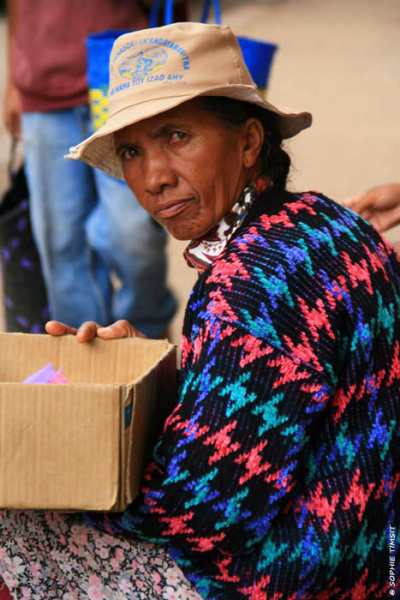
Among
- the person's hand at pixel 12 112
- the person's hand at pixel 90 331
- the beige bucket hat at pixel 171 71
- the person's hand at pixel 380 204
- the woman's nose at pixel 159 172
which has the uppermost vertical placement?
the beige bucket hat at pixel 171 71

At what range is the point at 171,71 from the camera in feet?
6.25

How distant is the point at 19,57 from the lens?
3.75 meters

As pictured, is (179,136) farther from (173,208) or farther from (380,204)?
(380,204)

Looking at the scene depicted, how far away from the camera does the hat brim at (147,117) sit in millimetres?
1867

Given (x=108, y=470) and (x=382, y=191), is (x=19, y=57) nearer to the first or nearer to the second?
(x=382, y=191)

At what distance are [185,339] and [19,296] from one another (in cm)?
239

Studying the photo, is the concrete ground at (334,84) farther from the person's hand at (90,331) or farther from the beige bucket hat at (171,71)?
the beige bucket hat at (171,71)

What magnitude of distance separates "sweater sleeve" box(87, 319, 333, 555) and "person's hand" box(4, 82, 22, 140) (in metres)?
2.83

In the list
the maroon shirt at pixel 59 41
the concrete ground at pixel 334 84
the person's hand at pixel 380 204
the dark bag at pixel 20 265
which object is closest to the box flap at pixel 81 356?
the person's hand at pixel 380 204

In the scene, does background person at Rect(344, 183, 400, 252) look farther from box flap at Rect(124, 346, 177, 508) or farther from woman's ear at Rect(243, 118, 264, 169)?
box flap at Rect(124, 346, 177, 508)

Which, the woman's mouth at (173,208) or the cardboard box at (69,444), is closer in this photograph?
the cardboard box at (69,444)

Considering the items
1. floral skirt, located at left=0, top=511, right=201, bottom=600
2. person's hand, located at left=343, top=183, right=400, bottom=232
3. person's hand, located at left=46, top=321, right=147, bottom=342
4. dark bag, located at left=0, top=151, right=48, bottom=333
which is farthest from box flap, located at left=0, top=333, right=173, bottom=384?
dark bag, located at left=0, top=151, right=48, bottom=333

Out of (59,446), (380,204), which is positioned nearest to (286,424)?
(59,446)

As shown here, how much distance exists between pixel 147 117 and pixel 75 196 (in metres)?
1.92
